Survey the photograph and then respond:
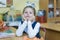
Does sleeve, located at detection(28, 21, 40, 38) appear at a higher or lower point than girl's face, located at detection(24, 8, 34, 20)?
lower

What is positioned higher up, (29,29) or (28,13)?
(28,13)

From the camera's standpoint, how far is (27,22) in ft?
5.69

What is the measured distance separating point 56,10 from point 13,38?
8.18ft

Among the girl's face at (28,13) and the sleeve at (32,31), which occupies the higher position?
the girl's face at (28,13)

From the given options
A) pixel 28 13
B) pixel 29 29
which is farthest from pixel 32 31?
pixel 28 13

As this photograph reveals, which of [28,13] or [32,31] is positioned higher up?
[28,13]

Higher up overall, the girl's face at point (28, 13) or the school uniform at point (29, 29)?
the girl's face at point (28, 13)

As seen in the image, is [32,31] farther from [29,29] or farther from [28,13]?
[28,13]

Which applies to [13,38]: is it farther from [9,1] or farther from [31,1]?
[31,1]

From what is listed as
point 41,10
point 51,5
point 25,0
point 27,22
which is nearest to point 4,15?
point 25,0

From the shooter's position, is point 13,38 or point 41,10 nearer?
point 13,38

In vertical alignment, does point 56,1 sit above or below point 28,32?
above

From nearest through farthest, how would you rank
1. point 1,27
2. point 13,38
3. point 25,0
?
point 13,38
point 1,27
point 25,0

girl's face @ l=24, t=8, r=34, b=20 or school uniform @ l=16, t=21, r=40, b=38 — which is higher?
girl's face @ l=24, t=8, r=34, b=20
